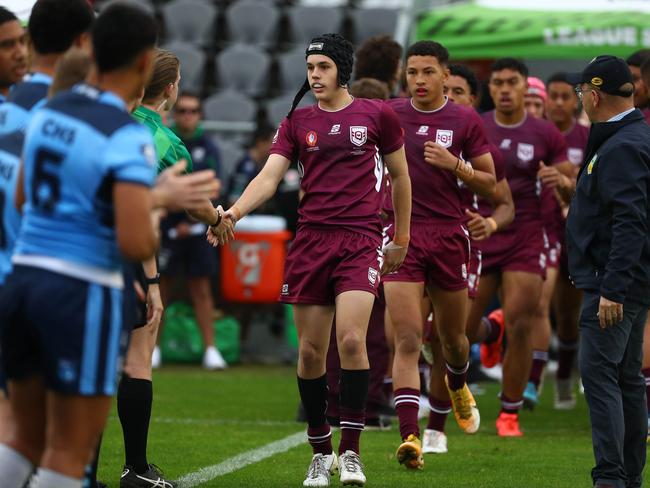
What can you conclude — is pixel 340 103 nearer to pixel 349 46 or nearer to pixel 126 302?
pixel 349 46

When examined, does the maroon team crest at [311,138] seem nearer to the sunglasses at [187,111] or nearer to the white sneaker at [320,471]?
the white sneaker at [320,471]

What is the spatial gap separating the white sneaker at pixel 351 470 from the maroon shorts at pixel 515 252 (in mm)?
3277

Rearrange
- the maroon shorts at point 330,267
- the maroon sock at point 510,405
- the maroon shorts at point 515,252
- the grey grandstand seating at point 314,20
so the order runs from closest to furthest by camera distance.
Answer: the maroon shorts at point 330,267 < the maroon sock at point 510,405 < the maroon shorts at point 515,252 < the grey grandstand seating at point 314,20

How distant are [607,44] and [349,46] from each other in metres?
7.31

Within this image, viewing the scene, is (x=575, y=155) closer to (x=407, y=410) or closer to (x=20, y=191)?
(x=407, y=410)

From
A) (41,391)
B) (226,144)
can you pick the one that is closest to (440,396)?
(41,391)

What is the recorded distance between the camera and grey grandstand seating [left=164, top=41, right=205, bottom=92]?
1855cm

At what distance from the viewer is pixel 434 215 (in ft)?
26.3

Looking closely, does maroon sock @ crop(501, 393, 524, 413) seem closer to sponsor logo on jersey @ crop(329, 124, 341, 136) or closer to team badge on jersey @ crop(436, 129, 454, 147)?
team badge on jersey @ crop(436, 129, 454, 147)

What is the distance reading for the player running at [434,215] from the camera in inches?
303

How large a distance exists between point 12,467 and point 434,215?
4052 millimetres

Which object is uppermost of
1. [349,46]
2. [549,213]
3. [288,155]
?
[349,46]

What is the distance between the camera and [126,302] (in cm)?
440

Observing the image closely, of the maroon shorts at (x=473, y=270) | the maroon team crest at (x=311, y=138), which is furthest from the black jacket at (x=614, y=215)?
the maroon shorts at (x=473, y=270)
